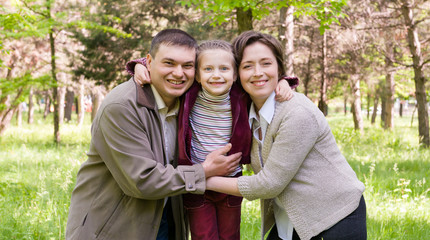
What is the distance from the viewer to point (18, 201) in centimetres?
482

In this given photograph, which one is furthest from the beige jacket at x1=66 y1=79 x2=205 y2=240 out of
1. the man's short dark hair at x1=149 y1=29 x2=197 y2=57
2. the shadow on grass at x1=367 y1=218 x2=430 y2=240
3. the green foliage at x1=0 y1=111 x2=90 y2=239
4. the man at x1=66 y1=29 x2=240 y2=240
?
the shadow on grass at x1=367 y1=218 x2=430 y2=240

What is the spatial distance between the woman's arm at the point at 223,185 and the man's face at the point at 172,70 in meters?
0.66

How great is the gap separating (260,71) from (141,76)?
0.85 metres

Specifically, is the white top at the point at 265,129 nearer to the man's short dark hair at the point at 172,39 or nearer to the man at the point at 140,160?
the man at the point at 140,160

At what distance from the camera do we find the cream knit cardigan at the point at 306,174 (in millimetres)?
2340

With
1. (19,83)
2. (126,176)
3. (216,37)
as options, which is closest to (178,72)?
(126,176)

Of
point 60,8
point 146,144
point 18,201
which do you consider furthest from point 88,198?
point 60,8

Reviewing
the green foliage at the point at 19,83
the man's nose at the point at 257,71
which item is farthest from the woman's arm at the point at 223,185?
the green foliage at the point at 19,83

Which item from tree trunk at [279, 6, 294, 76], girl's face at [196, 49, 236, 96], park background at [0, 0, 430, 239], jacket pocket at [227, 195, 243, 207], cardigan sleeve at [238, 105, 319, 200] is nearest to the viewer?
cardigan sleeve at [238, 105, 319, 200]

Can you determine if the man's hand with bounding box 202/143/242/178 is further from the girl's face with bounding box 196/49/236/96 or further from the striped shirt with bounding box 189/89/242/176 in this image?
the girl's face with bounding box 196/49/236/96

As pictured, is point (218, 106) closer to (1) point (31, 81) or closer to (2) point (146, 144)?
(2) point (146, 144)

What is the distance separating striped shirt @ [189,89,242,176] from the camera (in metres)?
2.82

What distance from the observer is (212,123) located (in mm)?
2826

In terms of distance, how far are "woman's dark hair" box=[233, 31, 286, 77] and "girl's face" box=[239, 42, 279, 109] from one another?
0.08 feet
